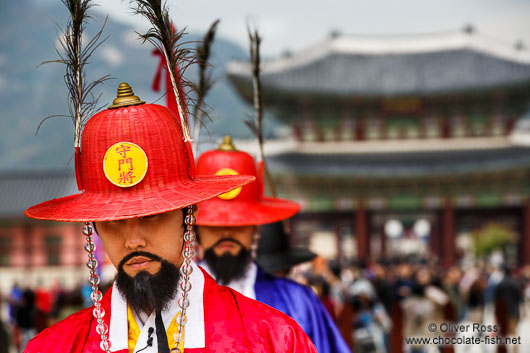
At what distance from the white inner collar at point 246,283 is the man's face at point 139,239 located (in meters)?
1.43

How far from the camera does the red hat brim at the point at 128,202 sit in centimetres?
188

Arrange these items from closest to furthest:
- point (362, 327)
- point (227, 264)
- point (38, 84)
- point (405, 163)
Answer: point (227, 264), point (362, 327), point (405, 163), point (38, 84)

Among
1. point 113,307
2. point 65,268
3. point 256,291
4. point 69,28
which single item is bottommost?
point 65,268

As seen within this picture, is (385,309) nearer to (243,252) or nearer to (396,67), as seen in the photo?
(243,252)

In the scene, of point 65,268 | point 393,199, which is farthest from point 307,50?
point 65,268

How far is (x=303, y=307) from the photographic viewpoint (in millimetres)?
3445

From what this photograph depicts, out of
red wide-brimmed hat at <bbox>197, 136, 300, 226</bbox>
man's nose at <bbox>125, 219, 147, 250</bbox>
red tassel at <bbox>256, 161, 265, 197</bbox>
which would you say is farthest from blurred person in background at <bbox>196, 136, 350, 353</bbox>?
man's nose at <bbox>125, 219, 147, 250</bbox>

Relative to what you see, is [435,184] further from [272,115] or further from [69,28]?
[69,28]

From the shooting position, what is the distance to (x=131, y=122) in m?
1.99

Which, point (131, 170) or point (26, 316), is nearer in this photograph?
point (131, 170)

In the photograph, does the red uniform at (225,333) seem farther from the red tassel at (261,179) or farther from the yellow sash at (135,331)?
the red tassel at (261,179)

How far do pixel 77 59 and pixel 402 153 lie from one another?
773 inches

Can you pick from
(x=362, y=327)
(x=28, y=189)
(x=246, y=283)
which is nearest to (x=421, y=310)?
(x=362, y=327)

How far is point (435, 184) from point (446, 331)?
14.8m
